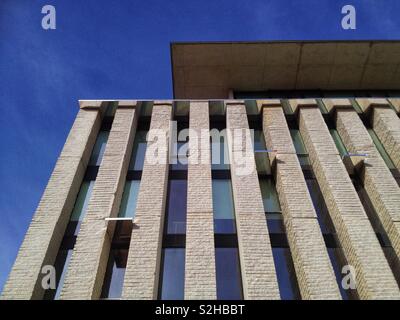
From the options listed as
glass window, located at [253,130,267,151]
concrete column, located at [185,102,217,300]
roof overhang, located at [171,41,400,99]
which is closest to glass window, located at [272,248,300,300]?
concrete column, located at [185,102,217,300]

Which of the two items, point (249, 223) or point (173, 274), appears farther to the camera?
point (249, 223)

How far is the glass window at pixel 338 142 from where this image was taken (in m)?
11.7

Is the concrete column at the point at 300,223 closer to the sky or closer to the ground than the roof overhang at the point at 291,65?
closer to the ground

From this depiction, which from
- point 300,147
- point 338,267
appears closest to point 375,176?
point 300,147

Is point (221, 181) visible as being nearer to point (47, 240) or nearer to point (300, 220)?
point (300, 220)

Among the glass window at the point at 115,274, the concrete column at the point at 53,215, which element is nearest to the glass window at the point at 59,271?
the concrete column at the point at 53,215

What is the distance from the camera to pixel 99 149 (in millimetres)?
11930

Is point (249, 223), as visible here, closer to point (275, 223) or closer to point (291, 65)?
point (275, 223)

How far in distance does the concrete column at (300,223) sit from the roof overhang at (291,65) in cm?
543

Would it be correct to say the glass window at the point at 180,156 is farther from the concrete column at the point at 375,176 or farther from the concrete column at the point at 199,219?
the concrete column at the point at 375,176

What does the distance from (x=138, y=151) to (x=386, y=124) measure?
26.7ft
